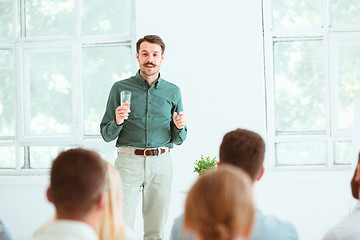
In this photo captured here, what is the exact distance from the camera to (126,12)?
Answer: 14.4 ft

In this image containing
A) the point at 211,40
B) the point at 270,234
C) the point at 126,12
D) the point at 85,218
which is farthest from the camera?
the point at 126,12

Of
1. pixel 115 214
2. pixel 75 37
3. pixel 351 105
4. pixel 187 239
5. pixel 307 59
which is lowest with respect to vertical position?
pixel 187 239

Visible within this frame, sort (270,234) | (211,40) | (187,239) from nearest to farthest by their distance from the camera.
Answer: (270,234) < (187,239) < (211,40)

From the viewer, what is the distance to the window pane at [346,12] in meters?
4.17

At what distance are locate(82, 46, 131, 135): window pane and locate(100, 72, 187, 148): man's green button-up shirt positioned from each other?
3.52ft

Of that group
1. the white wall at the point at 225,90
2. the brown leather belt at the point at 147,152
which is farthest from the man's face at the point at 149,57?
the white wall at the point at 225,90

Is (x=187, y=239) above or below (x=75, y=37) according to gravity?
below

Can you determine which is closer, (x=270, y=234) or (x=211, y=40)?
(x=270, y=234)

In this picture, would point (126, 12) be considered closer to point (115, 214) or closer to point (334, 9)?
point (334, 9)

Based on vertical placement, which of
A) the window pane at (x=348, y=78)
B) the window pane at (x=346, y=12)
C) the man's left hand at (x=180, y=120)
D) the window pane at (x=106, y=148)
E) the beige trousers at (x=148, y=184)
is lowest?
the beige trousers at (x=148, y=184)

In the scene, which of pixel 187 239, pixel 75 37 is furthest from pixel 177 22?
pixel 187 239

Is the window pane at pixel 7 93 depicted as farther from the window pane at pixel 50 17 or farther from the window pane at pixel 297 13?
the window pane at pixel 297 13

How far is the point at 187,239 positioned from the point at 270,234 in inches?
11.7

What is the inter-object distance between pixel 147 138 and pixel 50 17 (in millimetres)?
1957
